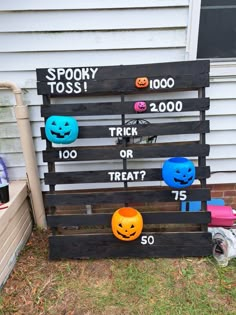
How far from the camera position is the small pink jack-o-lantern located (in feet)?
6.18

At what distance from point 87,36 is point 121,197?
4.05 ft

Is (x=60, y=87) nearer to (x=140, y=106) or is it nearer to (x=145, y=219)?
(x=140, y=106)

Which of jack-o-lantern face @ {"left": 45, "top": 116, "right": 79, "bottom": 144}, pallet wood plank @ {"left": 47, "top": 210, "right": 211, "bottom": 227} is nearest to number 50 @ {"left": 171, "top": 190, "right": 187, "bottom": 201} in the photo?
pallet wood plank @ {"left": 47, "top": 210, "right": 211, "bottom": 227}

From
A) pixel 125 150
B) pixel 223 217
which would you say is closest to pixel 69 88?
pixel 125 150

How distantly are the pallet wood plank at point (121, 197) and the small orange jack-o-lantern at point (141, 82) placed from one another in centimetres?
77

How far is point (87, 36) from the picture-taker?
1974 millimetres

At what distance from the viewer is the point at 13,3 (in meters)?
1.88

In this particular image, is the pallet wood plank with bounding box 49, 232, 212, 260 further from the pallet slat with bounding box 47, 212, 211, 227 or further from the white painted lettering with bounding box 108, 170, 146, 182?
the white painted lettering with bounding box 108, 170, 146, 182

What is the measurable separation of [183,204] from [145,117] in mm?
872

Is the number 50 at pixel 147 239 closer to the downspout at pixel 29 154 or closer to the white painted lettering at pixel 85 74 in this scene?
the downspout at pixel 29 154

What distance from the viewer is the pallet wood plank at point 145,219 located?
6.53ft

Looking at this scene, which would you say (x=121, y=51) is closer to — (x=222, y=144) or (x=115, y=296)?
(x=222, y=144)

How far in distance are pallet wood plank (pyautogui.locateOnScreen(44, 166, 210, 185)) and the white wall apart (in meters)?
0.63

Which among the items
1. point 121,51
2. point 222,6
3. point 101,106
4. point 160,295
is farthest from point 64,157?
point 222,6
